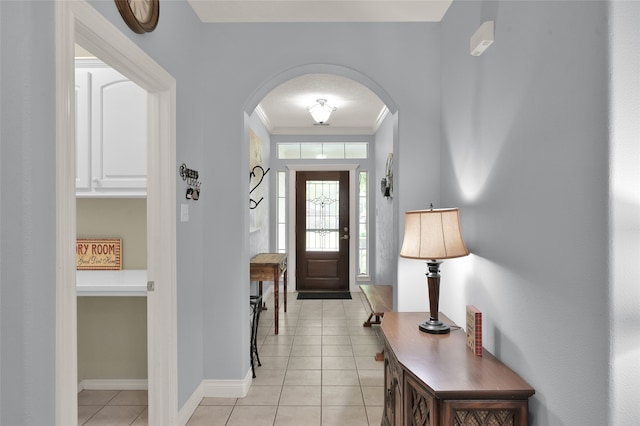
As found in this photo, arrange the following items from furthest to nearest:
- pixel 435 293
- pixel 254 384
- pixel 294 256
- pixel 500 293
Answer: pixel 294 256
pixel 254 384
pixel 435 293
pixel 500 293

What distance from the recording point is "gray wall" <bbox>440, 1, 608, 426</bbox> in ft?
3.80

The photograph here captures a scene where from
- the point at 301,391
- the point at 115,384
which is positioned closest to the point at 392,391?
the point at 301,391

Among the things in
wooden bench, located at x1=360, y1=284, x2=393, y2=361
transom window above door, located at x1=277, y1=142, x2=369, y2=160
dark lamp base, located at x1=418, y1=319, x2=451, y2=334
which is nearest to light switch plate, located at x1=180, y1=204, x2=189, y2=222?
dark lamp base, located at x1=418, y1=319, x2=451, y2=334

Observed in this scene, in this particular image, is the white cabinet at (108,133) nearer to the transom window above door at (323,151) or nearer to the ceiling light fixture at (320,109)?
the ceiling light fixture at (320,109)

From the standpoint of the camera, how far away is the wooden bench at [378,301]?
355 centimetres

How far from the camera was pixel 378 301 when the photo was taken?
3832 mm

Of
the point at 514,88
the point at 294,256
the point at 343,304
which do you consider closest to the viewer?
the point at 514,88

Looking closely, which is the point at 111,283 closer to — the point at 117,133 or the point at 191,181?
the point at 191,181

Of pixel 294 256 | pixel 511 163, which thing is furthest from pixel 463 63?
pixel 294 256

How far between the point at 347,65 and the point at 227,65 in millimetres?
842

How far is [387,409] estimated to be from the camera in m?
2.18

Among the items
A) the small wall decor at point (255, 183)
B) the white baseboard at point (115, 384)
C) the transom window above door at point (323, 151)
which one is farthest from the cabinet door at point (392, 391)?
the transom window above door at point (323, 151)

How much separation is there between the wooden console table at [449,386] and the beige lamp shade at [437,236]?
0.42 meters

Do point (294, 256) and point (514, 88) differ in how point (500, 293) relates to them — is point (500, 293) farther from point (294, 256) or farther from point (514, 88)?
point (294, 256)
